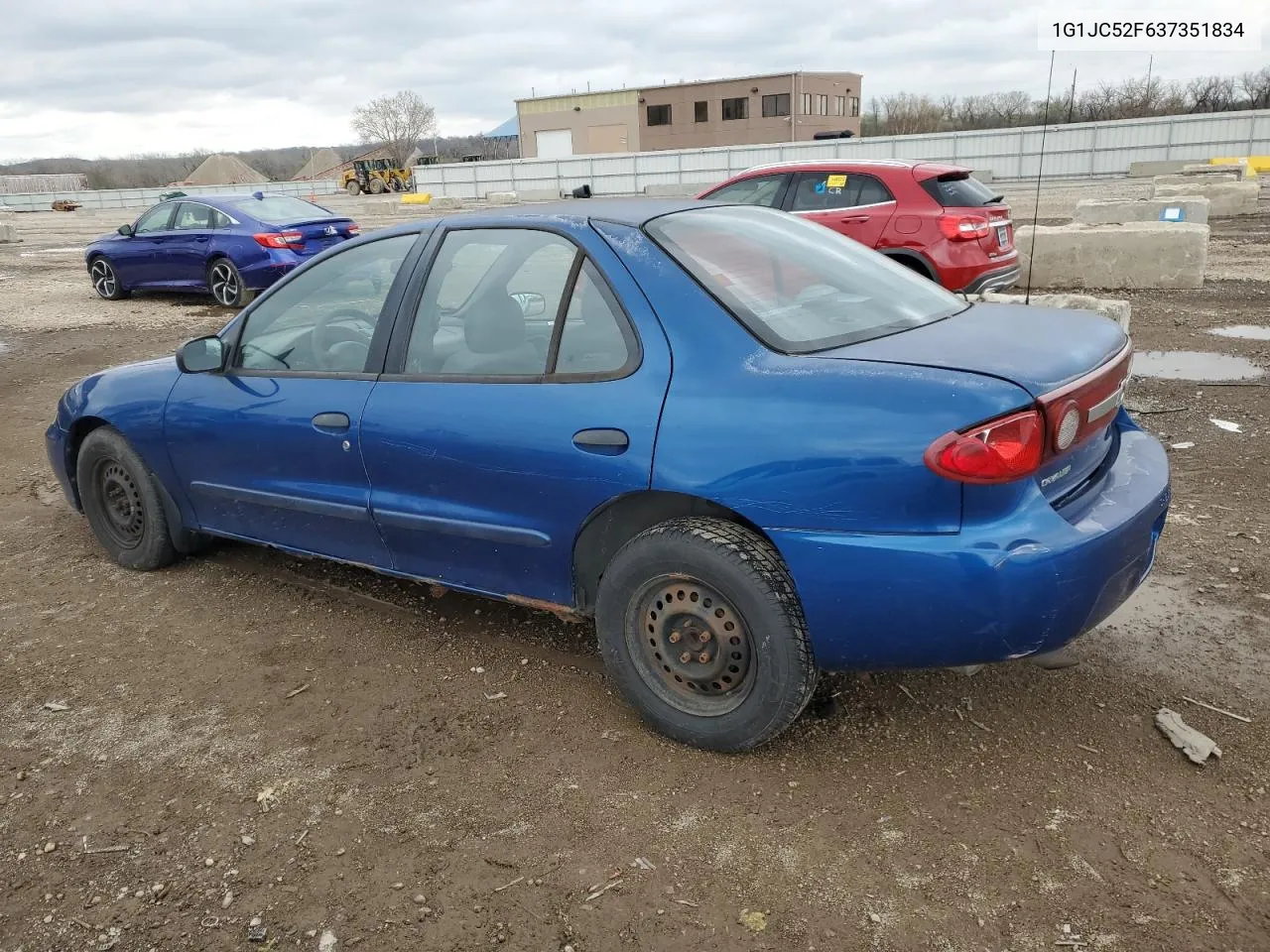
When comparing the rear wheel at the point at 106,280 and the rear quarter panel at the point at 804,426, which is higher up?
the rear quarter panel at the point at 804,426

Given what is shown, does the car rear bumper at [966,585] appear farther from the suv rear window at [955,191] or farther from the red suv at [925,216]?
the suv rear window at [955,191]

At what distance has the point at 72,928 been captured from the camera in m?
2.46

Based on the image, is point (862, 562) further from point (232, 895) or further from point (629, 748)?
point (232, 895)

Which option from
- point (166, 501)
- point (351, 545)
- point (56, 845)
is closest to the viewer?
point (56, 845)

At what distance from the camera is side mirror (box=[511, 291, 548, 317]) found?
11.0 feet

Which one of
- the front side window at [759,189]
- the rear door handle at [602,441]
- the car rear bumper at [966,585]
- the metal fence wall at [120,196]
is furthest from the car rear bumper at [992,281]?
the metal fence wall at [120,196]

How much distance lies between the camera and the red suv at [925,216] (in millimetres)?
9367

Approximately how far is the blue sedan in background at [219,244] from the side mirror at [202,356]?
345 inches

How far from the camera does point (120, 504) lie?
4.71 m

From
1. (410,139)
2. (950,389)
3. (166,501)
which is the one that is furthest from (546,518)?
(410,139)

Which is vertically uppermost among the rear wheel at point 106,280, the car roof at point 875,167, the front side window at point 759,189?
the car roof at point 875,167

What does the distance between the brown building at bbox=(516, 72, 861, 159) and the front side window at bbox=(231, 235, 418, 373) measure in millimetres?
Answer: 64985

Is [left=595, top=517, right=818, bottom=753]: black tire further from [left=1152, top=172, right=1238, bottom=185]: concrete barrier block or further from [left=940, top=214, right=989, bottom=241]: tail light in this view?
[left=1152, top=172, right=1238, bottom=185]: concrete barrier block

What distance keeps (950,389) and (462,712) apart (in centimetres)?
191
